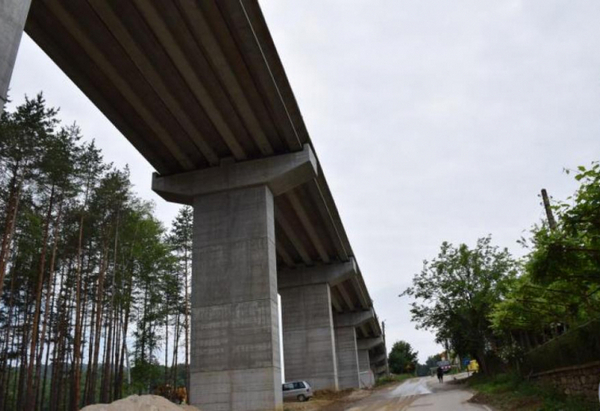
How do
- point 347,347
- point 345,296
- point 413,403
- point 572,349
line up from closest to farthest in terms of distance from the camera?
point 572,349 → point 413,403 → point 345,296 → point 347,347

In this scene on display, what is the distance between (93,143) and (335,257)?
18.4 meters

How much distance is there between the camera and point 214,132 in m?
19.8

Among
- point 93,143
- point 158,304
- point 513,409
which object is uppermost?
point 93,143

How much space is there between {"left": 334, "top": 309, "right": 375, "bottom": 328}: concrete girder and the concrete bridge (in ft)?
106

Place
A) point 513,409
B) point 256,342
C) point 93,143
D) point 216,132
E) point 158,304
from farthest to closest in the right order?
point 158,304 → point 93,143 → point 216,132 → point 256,342 → point 513,409

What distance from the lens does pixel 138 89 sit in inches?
664

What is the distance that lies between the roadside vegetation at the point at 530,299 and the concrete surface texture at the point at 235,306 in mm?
8842

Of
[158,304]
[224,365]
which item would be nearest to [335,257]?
[158,304]

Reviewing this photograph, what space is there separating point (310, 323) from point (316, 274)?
365 cm

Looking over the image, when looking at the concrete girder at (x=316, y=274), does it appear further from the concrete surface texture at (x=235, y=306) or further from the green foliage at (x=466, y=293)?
the concrete surface texture at (x=235, y=306)

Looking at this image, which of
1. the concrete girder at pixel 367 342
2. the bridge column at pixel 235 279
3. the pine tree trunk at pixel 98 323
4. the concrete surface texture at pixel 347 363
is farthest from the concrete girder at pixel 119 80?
the concrete girder at pixel 367 342

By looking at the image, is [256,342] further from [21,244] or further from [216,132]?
[21,244]

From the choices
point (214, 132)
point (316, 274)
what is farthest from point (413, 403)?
point (316, 274)

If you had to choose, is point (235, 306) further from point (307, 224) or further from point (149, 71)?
point (307, 224)
